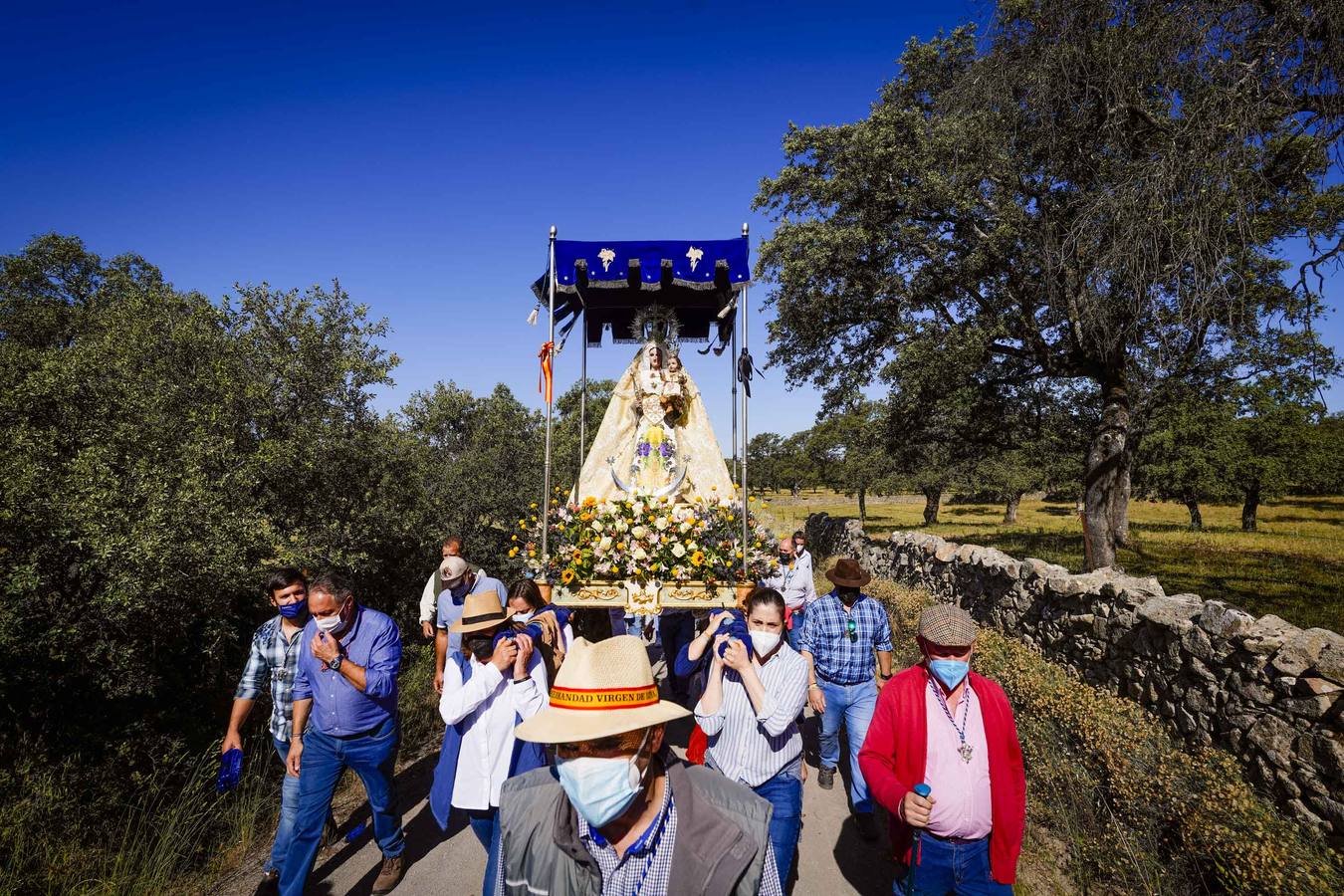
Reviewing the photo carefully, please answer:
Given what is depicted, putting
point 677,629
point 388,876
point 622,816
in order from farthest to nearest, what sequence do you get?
point 677,629
point 388,876
point 622,816

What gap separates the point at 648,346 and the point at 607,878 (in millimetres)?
7389

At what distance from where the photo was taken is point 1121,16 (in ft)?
27.0

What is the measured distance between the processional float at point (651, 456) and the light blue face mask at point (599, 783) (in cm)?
393

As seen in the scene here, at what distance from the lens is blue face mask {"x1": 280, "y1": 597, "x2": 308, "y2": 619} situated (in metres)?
4.52

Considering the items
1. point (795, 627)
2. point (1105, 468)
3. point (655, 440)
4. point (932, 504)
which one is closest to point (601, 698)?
point (795, 627)

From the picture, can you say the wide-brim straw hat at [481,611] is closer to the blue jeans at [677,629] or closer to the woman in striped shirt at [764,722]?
the woman in striped shirt at [764,722]

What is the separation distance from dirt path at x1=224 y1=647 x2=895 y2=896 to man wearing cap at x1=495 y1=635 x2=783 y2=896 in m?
3.10

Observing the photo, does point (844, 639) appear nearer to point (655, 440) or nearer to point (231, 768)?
point (655, 440)

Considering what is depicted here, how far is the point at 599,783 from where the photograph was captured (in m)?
2.03

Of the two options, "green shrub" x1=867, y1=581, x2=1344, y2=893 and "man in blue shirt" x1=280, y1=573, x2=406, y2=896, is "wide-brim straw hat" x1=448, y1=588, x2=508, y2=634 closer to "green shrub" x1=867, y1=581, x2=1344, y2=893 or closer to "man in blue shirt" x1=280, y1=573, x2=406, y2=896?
"man in blue shirt" x1=280, y1=573, x2=406, y2=896

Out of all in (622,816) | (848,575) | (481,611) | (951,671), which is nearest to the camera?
(622,816)

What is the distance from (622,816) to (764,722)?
1716mm

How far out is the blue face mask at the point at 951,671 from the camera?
10.3ft

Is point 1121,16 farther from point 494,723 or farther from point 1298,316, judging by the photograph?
point 494,723
